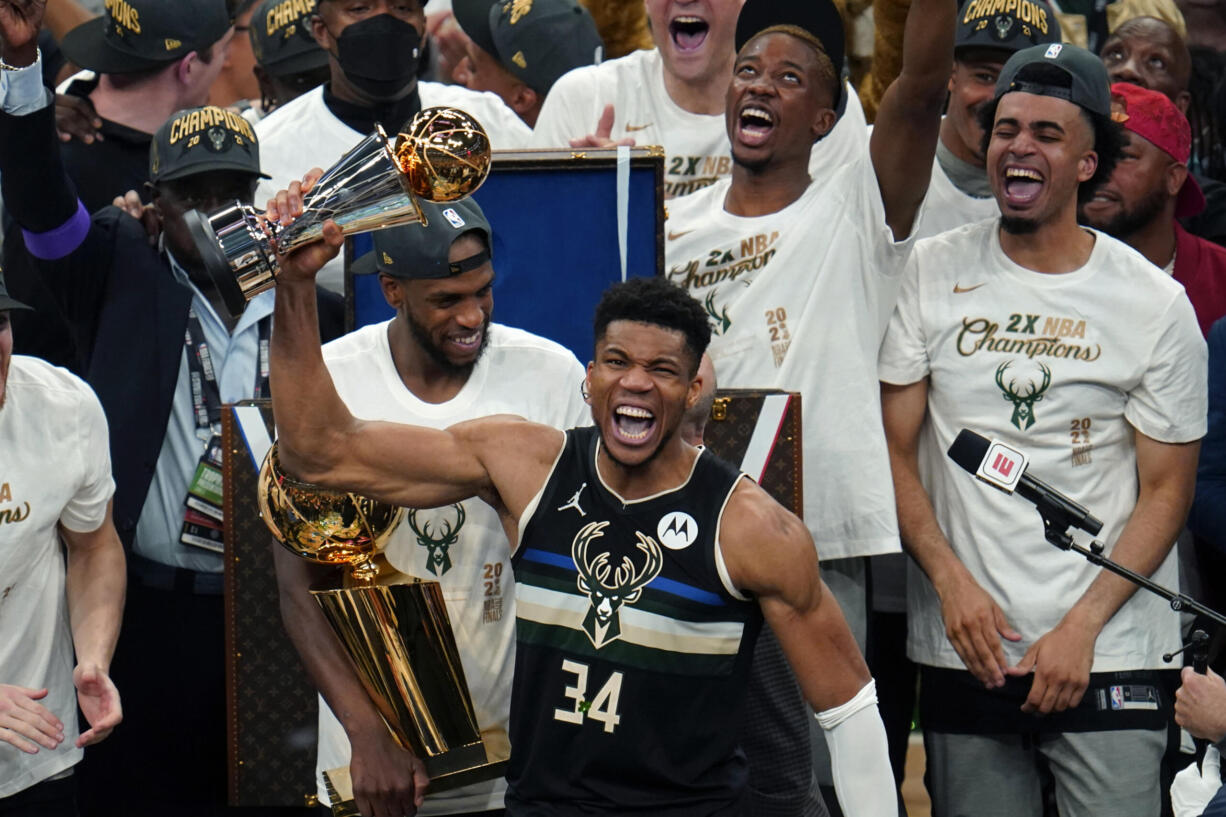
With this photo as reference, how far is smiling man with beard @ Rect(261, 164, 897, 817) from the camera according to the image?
362 cm

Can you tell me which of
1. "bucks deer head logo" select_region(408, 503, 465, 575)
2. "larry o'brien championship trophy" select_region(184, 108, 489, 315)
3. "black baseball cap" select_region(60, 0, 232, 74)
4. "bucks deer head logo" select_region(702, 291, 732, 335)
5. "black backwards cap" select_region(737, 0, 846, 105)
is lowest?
"bucks deer head logo" select_region(408, 503, 465, 575)

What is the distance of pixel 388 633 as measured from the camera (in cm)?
403

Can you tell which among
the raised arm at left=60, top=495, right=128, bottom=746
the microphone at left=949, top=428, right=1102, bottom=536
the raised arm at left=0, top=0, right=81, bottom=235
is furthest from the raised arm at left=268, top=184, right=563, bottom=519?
the raised arm at left=0, top=0, right=81, bottom=235

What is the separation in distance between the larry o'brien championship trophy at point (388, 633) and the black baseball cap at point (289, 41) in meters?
2.23

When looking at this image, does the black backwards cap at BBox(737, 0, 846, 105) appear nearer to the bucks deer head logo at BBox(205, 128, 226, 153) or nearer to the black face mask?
the black face mask

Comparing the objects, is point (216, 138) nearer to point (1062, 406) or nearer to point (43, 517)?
point (43, 517)

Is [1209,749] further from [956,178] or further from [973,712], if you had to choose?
[956,178]

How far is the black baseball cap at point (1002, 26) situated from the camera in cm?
522

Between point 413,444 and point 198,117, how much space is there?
4.79 ft

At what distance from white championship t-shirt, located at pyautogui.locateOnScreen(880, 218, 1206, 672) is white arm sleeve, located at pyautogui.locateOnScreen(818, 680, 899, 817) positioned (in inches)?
37.8

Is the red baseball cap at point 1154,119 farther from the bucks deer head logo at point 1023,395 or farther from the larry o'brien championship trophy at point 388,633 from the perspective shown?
the larry o'brien championship trophy at point 388,633

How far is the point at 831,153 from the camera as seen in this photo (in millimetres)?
5027

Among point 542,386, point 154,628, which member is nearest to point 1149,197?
point 542,386

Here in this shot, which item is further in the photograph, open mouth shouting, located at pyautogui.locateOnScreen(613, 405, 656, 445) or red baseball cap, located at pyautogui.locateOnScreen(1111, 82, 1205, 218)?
red baseball cap, located at pyautogui.locateOnScreen(1111, 82, 1205, 218)
